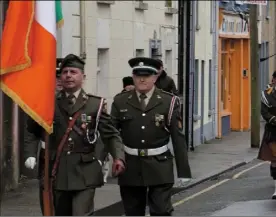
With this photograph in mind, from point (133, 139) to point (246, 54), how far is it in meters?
24.8

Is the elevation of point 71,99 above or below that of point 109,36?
below

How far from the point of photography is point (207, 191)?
16.7m

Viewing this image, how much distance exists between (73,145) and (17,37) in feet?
5.13

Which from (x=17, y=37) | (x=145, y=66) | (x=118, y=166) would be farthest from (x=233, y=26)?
(x=17, y=37)

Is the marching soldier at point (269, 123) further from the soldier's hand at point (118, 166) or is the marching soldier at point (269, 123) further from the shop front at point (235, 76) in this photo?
the shop front at point (235, 76)

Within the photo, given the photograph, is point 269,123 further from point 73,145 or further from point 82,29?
point 73,145

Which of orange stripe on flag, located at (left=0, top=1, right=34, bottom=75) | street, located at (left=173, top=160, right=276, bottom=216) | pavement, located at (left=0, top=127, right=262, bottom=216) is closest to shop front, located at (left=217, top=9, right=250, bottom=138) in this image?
pavement, located at (left=0, top=127, right=262, bottom=216)

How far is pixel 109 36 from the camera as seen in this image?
57.7 feet

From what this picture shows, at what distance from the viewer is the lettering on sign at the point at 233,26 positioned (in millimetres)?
30581

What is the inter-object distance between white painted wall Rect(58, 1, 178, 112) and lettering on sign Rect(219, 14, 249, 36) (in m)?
9.41

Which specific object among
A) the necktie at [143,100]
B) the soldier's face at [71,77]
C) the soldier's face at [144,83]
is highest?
the soldier's face at [71,77]

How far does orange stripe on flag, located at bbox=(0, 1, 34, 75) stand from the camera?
698 cm

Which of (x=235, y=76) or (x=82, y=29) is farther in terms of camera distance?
(x=235, y=76)

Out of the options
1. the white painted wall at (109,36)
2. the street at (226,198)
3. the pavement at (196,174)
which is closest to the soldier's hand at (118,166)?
the street at (226,198)
